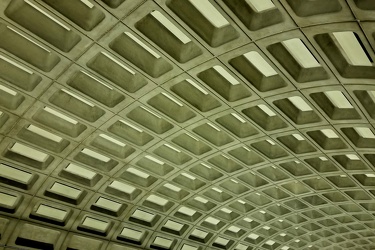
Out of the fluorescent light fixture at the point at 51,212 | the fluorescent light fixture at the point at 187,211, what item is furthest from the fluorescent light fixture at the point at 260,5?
the fluorescent light fixture at the point at 187,211

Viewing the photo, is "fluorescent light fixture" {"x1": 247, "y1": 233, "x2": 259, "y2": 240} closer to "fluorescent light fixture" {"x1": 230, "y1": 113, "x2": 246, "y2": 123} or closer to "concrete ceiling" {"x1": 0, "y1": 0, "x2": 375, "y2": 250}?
"concrete ceiling" {"x1": 0, "y1": 0, "x2": 375, "y2": 250}

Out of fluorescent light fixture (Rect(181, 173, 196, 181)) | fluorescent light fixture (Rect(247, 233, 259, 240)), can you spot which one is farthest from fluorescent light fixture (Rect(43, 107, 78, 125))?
fluorescent light fixture (Rect(247, 233, 259, 240))

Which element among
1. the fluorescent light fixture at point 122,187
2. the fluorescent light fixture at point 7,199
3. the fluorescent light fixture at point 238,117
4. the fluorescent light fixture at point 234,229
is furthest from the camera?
the fluorescent light fixture at point 234,229

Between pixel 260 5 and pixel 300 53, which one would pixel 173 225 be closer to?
pixel 300 53

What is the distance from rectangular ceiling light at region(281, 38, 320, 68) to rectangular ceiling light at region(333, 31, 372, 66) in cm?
123

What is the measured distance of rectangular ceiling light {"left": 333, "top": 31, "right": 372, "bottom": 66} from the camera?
508 inches

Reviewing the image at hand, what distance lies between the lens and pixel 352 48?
43.7ft

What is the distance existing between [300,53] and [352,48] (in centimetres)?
183

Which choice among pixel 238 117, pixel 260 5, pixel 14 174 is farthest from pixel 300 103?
pixel 14 174

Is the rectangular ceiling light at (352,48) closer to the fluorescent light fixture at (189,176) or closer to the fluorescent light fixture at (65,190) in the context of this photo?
the fluorescent light fixture at (189,176)

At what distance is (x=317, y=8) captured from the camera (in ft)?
37.4

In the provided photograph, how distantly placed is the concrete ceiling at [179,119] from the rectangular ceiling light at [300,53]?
0.20ft

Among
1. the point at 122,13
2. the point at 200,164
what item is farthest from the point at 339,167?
the point at 122,13

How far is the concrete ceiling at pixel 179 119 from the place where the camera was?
12836 mm
